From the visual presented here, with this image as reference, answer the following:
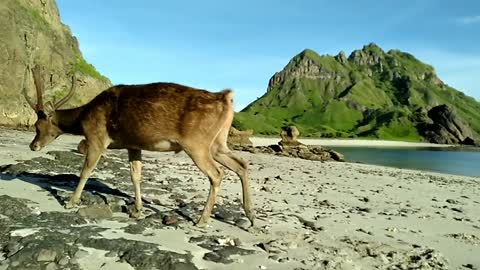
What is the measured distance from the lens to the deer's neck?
10.5 meters

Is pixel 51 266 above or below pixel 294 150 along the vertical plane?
below

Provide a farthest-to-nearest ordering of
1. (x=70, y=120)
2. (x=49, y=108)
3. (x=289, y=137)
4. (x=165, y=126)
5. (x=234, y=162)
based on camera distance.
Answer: (x=289, y=137)
(x=49, y=108)
(x=70, y=120)
(x=234, y=162)
(x=165, y=126)

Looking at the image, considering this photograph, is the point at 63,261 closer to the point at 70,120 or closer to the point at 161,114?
the point at 161,114

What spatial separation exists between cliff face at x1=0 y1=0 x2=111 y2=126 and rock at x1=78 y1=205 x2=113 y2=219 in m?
45.0

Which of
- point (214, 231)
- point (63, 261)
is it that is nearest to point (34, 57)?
point (214, 231)

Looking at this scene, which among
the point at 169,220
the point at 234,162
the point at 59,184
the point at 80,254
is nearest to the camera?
the point at 80,254

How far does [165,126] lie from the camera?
9.00m

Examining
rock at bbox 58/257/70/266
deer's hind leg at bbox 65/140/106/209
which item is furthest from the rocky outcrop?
rock at bbox 58/257/70/266

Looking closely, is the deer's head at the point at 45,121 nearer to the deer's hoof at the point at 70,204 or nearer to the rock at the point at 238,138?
the deer's hoof at the point at 70,204

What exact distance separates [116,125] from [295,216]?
433cm

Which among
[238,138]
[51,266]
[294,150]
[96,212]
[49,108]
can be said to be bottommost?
[51,266]

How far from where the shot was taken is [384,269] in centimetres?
714

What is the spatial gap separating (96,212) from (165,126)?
1954 millimetres

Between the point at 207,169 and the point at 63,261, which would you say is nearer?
the point at 63,261
